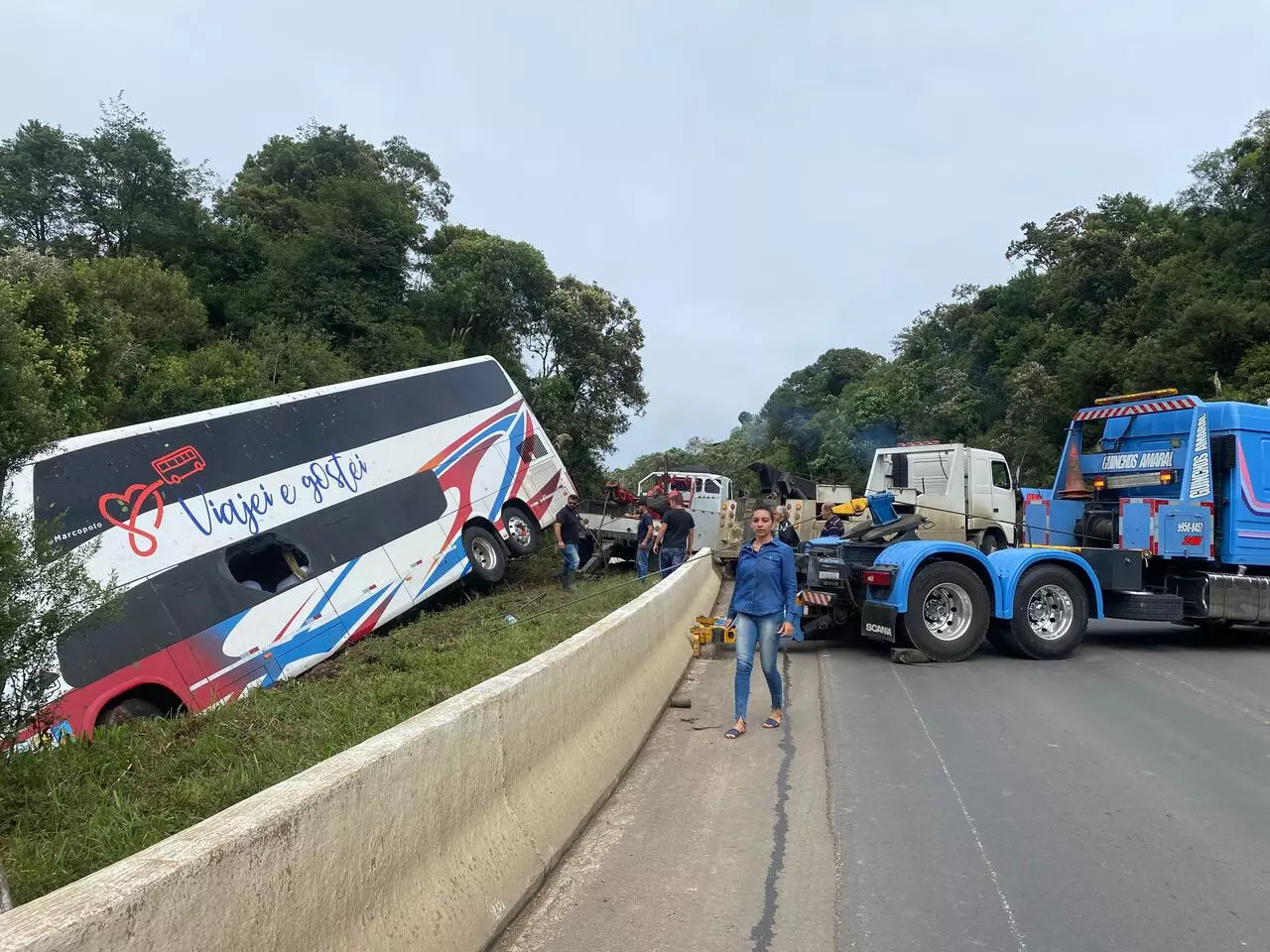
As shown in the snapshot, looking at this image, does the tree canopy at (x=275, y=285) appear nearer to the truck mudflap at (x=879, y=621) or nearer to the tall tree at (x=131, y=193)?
the tall tree at (x=131, y=193)

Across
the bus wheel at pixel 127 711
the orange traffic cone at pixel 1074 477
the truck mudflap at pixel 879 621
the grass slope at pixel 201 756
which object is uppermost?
the orange traffic cone at pixel 1074 477

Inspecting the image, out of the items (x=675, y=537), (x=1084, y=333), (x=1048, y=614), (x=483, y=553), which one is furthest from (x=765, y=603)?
(x=1084, y=333)

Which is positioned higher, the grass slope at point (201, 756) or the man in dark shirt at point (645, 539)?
the man in dark shirt at point (645, 539)

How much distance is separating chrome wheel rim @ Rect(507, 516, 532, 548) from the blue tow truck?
5.30 meters

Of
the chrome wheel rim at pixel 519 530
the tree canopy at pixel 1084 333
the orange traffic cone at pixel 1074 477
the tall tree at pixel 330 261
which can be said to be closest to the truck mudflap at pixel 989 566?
the orange traffic cone at pixel 1074 477

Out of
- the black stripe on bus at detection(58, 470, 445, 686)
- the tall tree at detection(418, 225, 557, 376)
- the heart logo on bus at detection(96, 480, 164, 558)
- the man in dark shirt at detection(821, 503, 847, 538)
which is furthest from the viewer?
the tall tree at detection(418, 225, 557, 376)

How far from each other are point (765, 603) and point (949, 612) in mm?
3764

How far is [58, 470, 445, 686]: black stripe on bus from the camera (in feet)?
22.4

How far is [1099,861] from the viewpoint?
401 cm

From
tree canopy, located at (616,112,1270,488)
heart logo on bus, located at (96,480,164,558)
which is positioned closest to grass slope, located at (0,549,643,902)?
heart logo on bus, located at (96,480,164,558)

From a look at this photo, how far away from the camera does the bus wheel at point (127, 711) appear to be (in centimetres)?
684

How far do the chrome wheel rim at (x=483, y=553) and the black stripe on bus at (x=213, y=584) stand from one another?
102 cm

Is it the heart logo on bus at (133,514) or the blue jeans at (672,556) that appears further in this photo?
→ the blue jeans at (672,556)

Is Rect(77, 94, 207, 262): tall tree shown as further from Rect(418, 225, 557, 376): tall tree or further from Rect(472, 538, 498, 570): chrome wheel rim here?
Rect(472, 538, 498, 570): chrome wheel rim
